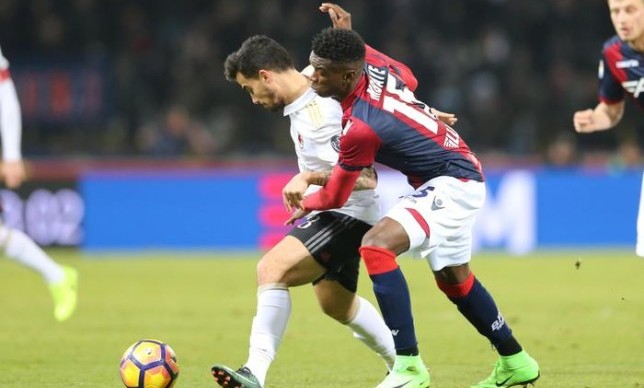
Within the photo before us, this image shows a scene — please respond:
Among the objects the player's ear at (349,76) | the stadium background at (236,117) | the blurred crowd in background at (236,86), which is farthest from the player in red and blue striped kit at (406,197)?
the blurred crowd in background at (236,86)

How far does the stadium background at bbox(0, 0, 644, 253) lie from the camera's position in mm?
17641

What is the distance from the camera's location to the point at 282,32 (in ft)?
65.8

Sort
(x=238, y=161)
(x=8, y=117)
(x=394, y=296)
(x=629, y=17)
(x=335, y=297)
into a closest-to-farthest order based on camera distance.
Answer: (x=394, y=296), (x=335, y=297), (x=629, y=17), (x=8, y=117), (x=238, y=161)

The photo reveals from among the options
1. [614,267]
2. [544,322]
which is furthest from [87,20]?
[544,322]

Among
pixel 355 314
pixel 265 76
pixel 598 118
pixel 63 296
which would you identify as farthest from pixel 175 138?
pixel 265 76

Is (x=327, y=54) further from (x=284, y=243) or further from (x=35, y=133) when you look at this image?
(x=35, y=133)

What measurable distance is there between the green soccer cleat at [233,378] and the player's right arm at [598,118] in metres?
2.90

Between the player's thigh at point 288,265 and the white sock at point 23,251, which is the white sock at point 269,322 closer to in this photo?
the player's thigh at point 288,265

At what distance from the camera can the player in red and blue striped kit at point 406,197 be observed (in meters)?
6.26

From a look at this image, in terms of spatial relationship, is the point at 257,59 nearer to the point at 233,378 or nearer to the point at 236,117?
the point at 233,378

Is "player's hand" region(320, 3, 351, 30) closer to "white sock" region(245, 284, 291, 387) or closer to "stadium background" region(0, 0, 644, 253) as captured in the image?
"white sock" region(245, 284, 291, 387)

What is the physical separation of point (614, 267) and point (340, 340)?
6567 mm

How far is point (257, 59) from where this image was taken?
6.69m

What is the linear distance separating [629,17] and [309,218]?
226 cm
